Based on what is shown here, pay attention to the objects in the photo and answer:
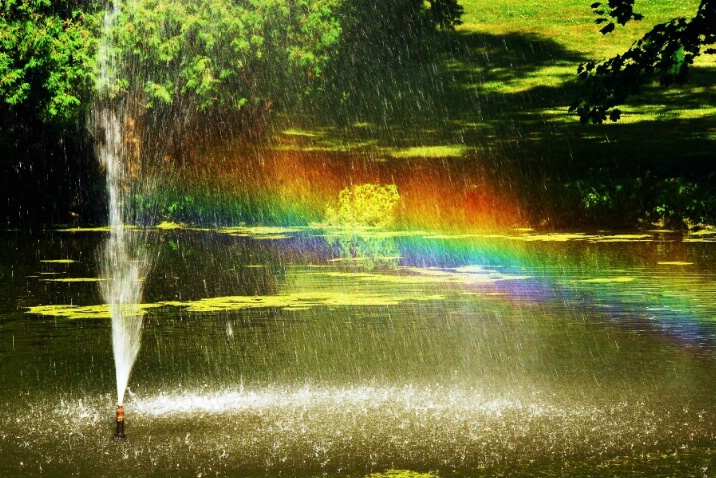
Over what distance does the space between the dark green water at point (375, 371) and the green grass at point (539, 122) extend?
5656 millimetres

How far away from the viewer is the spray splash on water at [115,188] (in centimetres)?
1631

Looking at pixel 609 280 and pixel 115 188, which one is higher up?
pixel 115 188

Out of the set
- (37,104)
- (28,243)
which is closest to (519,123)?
(37,104)

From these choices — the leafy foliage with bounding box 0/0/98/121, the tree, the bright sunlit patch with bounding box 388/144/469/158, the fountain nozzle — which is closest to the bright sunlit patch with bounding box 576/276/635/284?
the tree

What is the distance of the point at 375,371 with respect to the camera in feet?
33.6

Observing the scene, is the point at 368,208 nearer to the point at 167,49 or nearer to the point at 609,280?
the point at 167,49

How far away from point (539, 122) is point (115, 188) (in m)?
15.9

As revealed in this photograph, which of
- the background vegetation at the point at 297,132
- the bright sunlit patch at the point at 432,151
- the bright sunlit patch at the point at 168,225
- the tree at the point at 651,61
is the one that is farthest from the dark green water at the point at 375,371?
the bright sunlit patch at the point at 432,151

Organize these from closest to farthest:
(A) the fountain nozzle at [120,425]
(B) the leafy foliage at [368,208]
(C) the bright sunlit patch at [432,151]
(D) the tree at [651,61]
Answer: (A) the fountain nozzle at [120,425] < (D) the tree at [651,61] < (B) the leafy foliage at [368,208] < (C) the bright sunlit patch at [432,151]

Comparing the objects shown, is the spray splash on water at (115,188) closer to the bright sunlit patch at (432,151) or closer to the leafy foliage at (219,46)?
the leafy foliage at (219,46)

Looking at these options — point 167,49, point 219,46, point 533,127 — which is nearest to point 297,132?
point 533,127

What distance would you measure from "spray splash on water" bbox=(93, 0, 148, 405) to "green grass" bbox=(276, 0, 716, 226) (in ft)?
29.1

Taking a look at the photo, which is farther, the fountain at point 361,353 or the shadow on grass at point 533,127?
the shadow on grass at point 533,127

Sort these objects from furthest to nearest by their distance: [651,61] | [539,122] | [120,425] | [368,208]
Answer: [539,122] → [368,208] → [651,61] → [120,425]
